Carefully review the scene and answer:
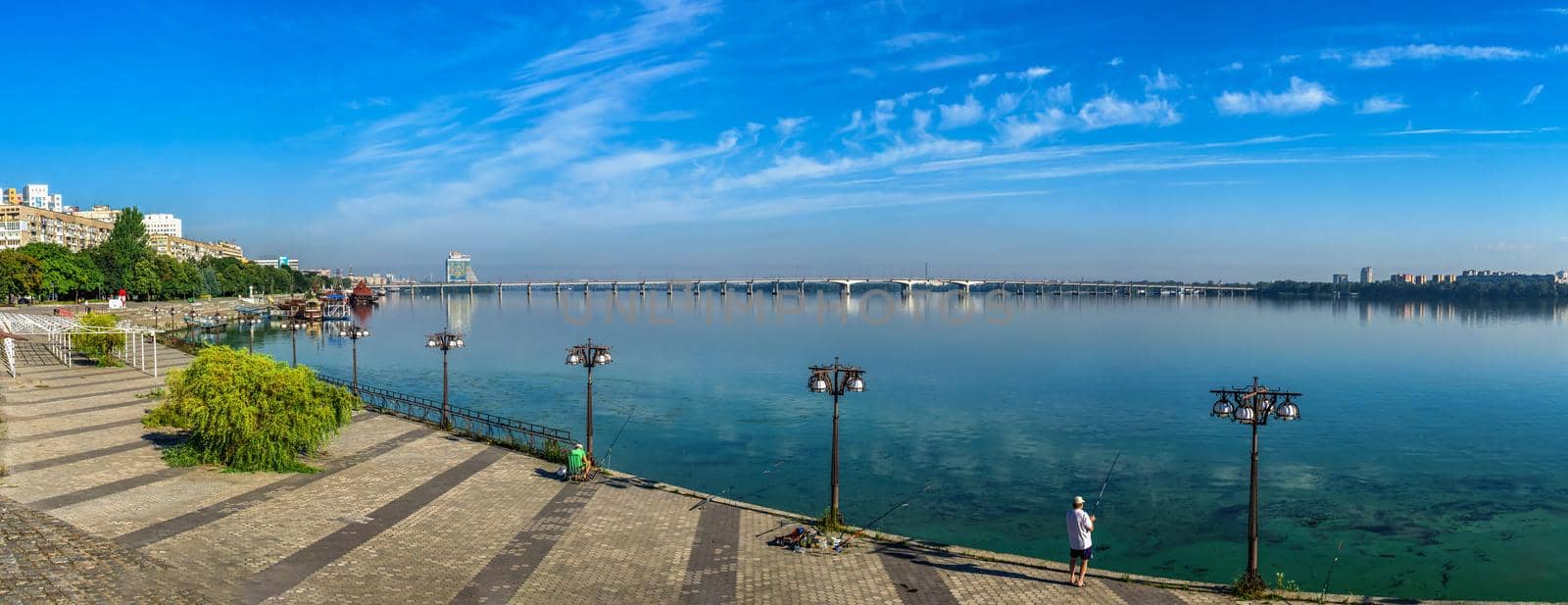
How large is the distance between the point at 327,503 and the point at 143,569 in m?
4.78

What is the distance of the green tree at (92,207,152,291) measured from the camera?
101812mm

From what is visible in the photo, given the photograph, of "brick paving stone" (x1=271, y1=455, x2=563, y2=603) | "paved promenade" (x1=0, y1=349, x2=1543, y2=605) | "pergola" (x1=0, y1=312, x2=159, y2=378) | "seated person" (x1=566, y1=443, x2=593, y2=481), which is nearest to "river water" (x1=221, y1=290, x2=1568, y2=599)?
"seated person" (x1=566, y1=443, x2=593, y2=481)

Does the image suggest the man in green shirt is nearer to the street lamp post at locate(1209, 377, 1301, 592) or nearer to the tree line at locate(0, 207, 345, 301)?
the street lamp post at locate(1209, 377, 1301, 592)

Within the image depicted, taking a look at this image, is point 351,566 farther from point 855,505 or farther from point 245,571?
point 855,505

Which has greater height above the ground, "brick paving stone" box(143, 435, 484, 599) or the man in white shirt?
the man in white shirt

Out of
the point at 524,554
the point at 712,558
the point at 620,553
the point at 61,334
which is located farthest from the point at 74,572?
the point at 61,334

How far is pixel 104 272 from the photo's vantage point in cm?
10156

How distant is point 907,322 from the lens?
376 ft

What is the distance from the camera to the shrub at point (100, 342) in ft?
147

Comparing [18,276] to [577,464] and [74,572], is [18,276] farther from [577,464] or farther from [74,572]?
[74,572]

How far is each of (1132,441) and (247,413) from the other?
28.0 m

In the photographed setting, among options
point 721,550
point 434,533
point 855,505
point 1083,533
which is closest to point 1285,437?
point 855,505

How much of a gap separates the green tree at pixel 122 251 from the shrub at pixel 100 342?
67.6 m

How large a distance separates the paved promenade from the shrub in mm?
27584
